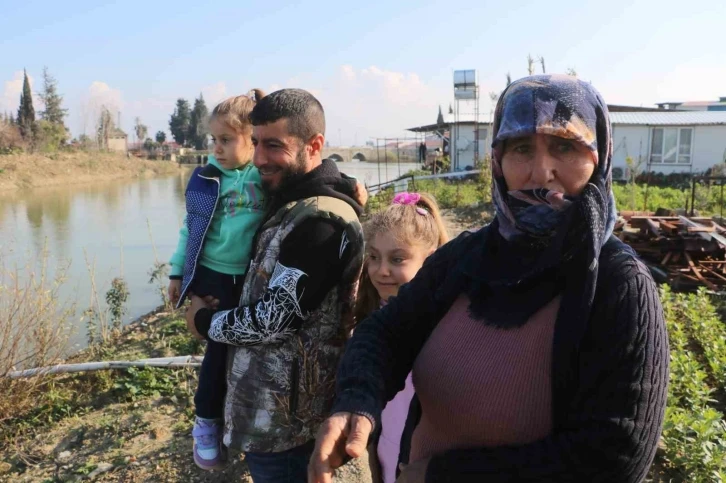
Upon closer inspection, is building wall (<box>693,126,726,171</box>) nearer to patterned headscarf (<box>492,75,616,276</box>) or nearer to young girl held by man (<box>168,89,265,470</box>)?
young girl held by man (<box>168,89,265,470</box>)

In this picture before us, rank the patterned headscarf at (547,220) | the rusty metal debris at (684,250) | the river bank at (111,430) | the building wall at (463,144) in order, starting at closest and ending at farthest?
the patterned headscarf at (547,220) < the river bank at (111,430) < the rusty metal debris at (684,250) < the building wall at (463,144)

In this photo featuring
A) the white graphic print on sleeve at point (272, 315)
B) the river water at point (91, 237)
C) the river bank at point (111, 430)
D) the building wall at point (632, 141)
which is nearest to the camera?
the white graphic print on sleeve at point (272, 315)

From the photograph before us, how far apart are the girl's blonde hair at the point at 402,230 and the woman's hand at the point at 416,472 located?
1.07 meters

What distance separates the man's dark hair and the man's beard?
67 millimetres

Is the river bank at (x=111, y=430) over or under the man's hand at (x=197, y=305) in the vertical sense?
under

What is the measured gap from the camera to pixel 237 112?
246cm

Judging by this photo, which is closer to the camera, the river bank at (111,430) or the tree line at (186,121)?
the river bank at (111,430)

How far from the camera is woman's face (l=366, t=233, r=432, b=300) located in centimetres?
246

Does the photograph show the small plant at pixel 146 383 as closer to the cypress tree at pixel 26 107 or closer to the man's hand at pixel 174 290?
the man's hand at pixel 174 290

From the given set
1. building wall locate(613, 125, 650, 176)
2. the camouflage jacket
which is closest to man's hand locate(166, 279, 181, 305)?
the camouflage jacket

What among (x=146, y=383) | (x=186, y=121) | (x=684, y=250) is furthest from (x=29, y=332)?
(x=186, y=121)

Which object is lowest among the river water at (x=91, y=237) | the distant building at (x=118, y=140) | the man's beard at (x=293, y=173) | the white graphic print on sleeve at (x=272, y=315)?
the river water at (x=91, y=237)

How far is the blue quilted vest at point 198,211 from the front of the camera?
7.81 ft

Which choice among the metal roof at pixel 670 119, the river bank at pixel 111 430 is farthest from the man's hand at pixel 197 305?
the metal roof at pixel 670 119
